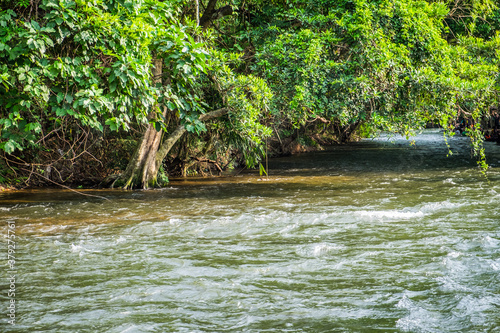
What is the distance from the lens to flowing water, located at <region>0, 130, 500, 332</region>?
4.67 meters

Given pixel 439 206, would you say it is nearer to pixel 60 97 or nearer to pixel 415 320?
pixel 415 320

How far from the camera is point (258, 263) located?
6.43 metres

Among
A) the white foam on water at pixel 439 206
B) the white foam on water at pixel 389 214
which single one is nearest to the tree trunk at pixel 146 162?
the white foam on water at pixel 389 214

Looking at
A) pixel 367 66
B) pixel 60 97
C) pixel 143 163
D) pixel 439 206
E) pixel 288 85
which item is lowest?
pixel 439 206

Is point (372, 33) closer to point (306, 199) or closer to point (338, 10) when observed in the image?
point (338, 10)

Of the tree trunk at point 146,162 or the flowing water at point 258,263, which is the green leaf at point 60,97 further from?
Answer: the tree trunk at point 146,162

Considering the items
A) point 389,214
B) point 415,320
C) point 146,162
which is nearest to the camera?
point 415,320

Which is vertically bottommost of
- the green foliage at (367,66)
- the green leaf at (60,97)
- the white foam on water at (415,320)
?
the white foam on water at (415,320)

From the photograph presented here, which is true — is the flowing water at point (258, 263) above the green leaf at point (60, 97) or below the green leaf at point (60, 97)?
below

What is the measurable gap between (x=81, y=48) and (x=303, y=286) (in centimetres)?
568

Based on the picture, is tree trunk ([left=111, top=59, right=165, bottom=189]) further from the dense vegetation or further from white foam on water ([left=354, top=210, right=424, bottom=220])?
white foam on water ([left=354, top=210, right=424, bottom=220])

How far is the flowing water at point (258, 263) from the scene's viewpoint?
4668mm

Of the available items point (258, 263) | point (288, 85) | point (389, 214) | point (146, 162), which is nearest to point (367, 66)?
point (288, 85)

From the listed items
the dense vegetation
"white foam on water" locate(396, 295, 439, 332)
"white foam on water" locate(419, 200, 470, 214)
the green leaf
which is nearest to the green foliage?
the dense vegetation
